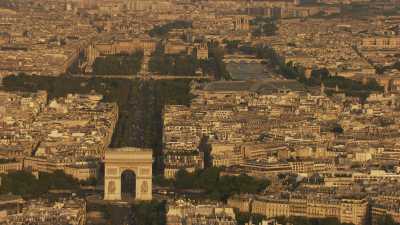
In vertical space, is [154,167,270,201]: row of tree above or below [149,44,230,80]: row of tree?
above

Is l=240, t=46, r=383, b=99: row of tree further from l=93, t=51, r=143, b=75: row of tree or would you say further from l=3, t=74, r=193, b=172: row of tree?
l=93, t=51, r=143, b=75: row of tree

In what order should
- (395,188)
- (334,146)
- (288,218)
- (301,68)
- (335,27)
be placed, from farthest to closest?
(335,27) < (301,68) < (334,146) < (395,188) < (288,218)

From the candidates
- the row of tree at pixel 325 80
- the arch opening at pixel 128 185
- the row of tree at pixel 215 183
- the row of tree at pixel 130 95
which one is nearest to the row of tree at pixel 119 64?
the row of tree at pixel 130 95

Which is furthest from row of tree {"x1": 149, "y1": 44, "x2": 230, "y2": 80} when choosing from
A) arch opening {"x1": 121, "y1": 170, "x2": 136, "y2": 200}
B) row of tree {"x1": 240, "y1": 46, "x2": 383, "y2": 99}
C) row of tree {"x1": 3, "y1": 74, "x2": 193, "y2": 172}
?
arch opening {"x1": 121, "y1": 170, "x2": 136, "y2": 200}

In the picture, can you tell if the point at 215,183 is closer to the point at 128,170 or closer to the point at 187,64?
the point at 128,170

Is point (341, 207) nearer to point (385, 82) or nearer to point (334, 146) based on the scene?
point (334, 146)

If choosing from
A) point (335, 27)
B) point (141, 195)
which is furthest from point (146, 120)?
point (335, 27)

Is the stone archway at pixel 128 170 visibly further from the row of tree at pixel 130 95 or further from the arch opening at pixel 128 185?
the row of tree at pixel 130 95
